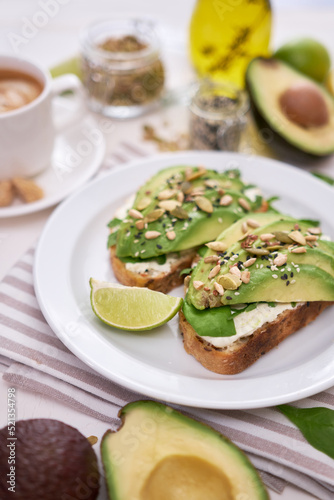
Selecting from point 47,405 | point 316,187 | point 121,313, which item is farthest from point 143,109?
point 47,405

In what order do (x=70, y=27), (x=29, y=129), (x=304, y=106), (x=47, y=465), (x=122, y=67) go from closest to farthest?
(x=47, y=465), (x=29, y=129), (x=304, y=106), (x=122, y=67), (x=70, y=27)

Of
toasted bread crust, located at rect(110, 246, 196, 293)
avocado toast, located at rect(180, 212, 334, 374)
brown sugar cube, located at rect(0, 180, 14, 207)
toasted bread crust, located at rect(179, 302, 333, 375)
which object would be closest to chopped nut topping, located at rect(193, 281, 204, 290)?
avocado toast, located at rect(180, 212, 334, 374)

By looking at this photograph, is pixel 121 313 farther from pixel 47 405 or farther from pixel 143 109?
pixel 143 109

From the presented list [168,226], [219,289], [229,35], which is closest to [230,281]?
[219,289]

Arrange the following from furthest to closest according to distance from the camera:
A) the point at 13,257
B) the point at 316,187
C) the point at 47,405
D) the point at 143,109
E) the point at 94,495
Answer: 1. the point at 143,109
2. the point at 316,187
3. the point at 13,257
4. the point at 47,405
5. the point at 94,495

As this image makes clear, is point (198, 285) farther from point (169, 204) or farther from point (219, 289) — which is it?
point (169, 204)

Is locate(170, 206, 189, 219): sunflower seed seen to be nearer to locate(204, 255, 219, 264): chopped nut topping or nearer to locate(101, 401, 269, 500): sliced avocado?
locate(204, 255, 219, 264): chopped nut topping

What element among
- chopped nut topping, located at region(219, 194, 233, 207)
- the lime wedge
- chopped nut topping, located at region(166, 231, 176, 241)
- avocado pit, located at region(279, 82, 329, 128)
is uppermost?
avocado pit, located at region(279, 82, 329, 128)
